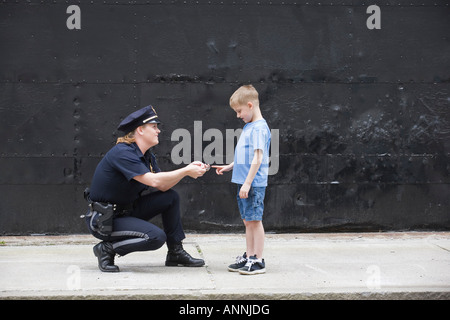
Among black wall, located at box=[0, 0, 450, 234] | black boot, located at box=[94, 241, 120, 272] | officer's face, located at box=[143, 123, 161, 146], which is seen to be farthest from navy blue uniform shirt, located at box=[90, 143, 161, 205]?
black wall, located at box=[0, 0, 450, 234]

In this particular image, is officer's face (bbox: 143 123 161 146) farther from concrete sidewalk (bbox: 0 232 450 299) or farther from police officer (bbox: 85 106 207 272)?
concrete sidewalk (bbox: 0 232 450 299)

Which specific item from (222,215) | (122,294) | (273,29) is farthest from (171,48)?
(122,294)

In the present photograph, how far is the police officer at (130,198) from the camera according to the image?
5.19 m

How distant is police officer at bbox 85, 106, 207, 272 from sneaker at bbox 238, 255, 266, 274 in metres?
0.61

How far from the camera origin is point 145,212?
5.44 metres

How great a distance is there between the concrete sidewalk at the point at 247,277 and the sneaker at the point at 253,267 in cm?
6

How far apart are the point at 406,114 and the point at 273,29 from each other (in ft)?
5.15

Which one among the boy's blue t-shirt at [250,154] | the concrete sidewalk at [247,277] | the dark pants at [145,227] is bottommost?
the concrete sidewalk at [247,277]

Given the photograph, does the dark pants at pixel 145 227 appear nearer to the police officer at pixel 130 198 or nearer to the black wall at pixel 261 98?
the police officer at pixel 130 198

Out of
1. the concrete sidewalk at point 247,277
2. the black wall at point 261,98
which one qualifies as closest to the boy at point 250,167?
the concrete sidewalk at point 247,277

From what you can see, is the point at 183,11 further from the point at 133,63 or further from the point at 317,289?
the point at 317,289

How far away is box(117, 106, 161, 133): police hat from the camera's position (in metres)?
5.30

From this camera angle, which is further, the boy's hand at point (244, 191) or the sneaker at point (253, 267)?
the sneaker at point (253, 267)

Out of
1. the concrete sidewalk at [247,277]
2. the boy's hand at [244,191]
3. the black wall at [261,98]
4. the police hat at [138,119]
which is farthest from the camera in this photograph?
the black wall at [261,98]
